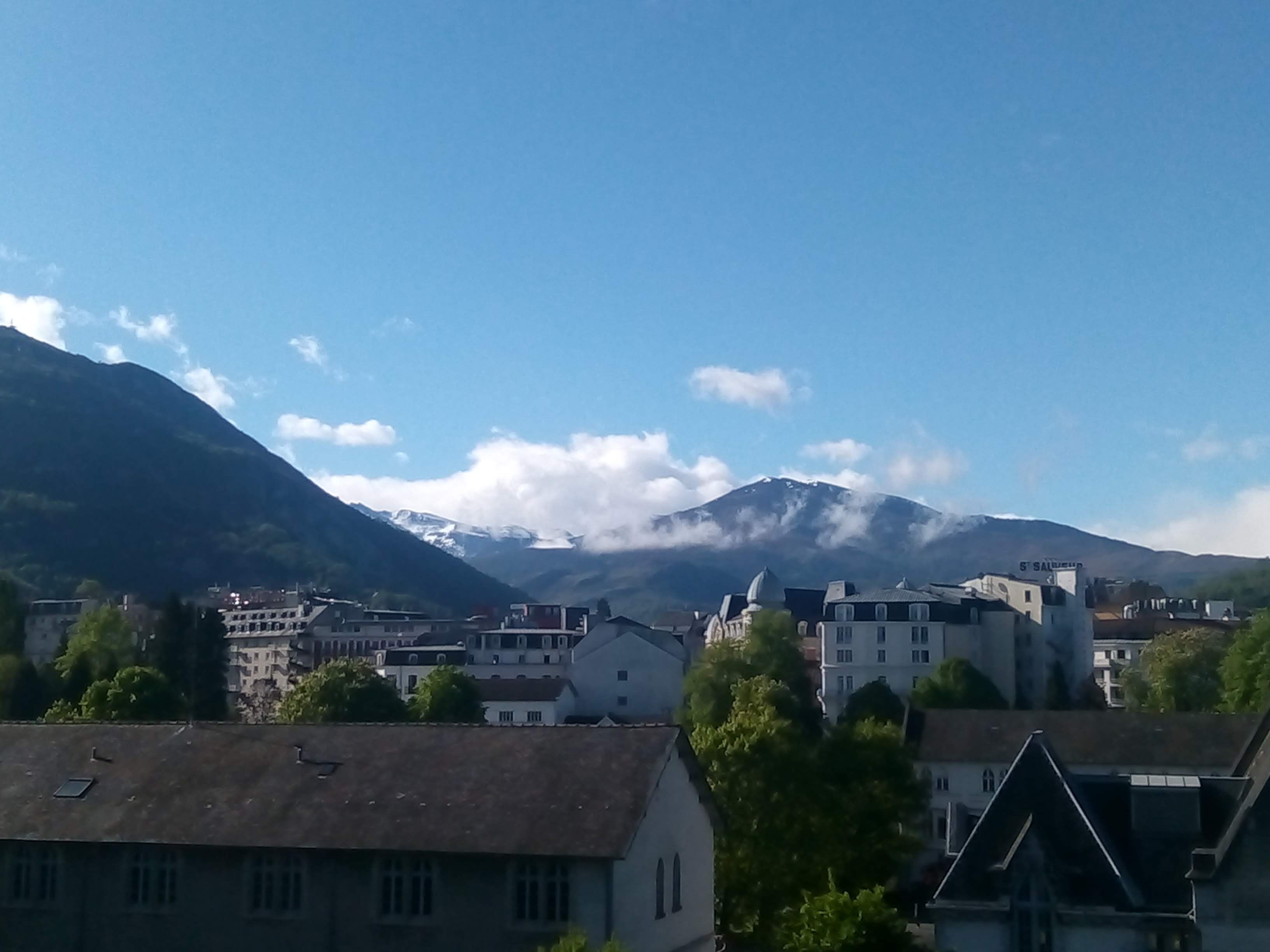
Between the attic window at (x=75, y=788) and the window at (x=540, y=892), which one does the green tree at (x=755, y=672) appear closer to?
the attic window at (x=75, y=788)

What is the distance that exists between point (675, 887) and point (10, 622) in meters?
104

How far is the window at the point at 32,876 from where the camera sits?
118 ft

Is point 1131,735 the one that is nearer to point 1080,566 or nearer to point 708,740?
point 708,740

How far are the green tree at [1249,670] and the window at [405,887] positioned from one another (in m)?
61.3

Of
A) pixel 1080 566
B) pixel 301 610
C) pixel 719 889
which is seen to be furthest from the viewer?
pixel 301 610

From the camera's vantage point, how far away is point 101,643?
4412 inches

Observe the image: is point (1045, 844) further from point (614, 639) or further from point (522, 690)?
point (614, 639)

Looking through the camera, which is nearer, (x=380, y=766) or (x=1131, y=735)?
(x=380, y=766)

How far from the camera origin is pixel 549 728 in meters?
38.0

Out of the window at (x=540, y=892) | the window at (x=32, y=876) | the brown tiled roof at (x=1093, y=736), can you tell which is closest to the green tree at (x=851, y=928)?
the window at (x=540, y=892)

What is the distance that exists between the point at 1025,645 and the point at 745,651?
129 feet

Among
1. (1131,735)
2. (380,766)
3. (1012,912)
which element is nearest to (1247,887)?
(1012,912)

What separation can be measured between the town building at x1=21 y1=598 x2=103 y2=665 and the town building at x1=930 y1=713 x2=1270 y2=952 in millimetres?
161339

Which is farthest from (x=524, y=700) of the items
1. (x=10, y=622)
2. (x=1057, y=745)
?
(x=1057, y=745)
